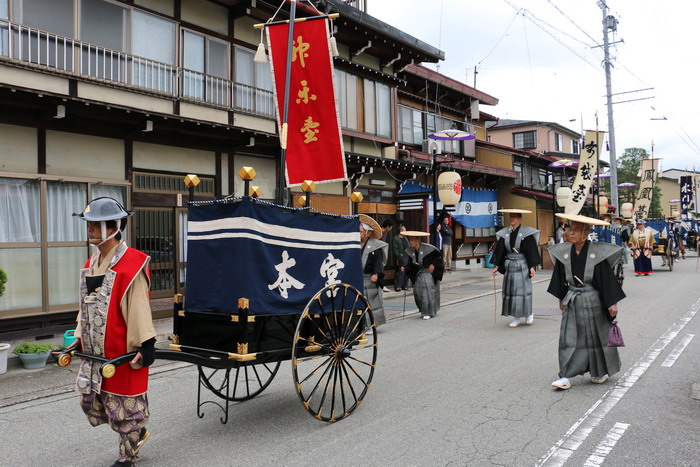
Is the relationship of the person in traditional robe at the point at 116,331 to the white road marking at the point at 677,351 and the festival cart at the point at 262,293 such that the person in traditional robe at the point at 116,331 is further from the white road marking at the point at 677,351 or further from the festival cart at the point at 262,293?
the white road marking at the point at 677,351

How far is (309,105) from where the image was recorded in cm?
947

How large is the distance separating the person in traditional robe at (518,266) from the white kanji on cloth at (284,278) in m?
6.32

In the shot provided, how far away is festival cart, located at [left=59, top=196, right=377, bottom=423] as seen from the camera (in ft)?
14.6

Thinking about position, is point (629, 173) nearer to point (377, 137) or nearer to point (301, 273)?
point (377, 137)

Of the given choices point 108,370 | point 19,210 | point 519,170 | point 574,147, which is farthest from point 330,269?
point 574,147

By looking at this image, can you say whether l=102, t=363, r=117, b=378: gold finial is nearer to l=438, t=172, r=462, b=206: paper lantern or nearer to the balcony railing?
the balcony railing

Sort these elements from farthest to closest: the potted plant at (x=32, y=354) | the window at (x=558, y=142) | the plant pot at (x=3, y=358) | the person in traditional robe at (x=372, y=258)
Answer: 1. the window at (x=558, y=142)
2. the person in traditional robe at (x=372, y=258)
3. the potted plant at (x=32, y=354)
4. the plant pot at (x=3, y=358)

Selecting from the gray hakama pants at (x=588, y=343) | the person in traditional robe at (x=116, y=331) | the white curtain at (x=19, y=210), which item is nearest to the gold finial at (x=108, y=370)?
the person in traditional robe at (x=116, y=331)

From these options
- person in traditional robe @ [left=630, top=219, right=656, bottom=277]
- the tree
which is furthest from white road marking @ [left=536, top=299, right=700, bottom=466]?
the tree

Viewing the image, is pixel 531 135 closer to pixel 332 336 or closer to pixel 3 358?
pixel 332 336

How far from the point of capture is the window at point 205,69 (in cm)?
1187

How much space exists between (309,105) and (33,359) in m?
5.94

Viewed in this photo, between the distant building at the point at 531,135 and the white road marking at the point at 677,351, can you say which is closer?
the white road marking at the point at 677,351

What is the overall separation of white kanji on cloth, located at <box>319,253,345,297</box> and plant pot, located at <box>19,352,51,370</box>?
4.93m
